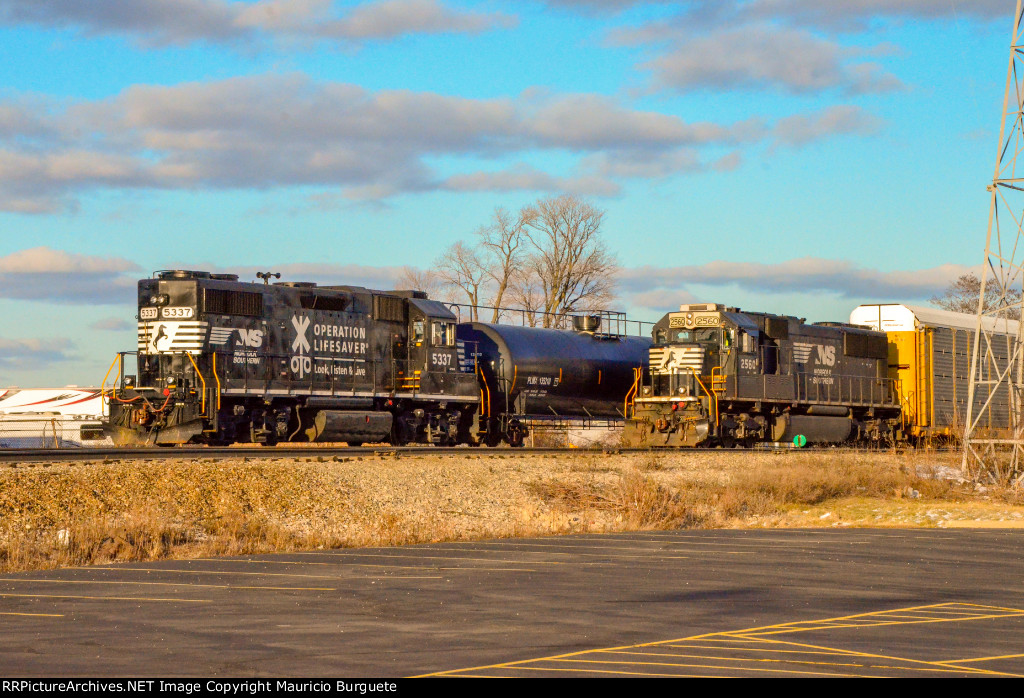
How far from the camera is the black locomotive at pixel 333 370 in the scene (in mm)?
27891

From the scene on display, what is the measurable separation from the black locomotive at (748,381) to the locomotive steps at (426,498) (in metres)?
3.26

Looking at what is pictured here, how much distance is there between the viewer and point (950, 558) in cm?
1734

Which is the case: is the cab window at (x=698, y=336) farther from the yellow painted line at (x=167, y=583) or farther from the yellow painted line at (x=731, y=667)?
the yellow painted line at (x=731, y=667)

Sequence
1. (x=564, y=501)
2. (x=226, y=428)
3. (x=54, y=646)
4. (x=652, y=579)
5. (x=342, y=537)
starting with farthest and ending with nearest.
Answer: (x=226, y=428), (x=564, y=501), (x=342, y=537), (x=652, y=579), (x=54, y=646)

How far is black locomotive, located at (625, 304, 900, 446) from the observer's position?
35.0m

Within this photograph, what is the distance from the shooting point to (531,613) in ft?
37.9

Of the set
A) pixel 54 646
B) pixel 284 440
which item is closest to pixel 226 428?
pixel 284 440

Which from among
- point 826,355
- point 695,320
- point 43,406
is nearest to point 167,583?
point 695,320

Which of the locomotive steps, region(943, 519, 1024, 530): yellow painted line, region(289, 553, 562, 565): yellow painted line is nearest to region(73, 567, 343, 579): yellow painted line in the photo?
the locomotive steps

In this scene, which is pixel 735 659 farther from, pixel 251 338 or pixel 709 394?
pixel 709 394
